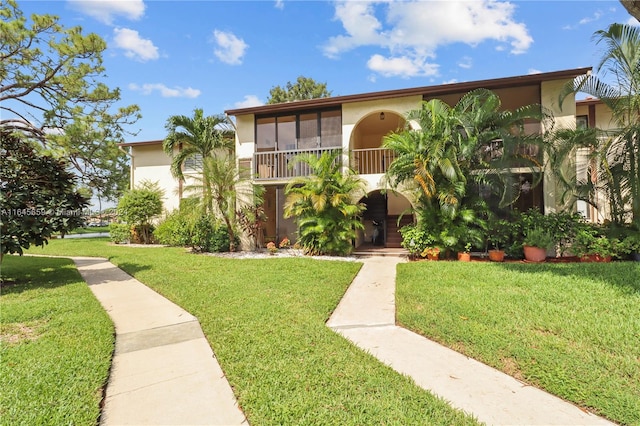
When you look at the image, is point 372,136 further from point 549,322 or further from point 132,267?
point 549,322

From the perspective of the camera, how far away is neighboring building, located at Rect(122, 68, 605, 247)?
9992mm

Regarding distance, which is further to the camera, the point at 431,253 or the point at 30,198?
the point at 431,253

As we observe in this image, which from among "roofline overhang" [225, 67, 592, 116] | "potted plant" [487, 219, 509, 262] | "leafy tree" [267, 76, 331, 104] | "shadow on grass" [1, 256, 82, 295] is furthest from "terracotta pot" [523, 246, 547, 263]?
"leafy tree" [267, 76, 331, 104]

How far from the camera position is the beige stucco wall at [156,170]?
18047 mm

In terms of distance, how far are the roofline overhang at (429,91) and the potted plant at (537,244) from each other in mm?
5180

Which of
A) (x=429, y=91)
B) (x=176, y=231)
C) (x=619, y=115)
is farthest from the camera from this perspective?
(x=176, y=231)

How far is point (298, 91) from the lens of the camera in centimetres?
3241

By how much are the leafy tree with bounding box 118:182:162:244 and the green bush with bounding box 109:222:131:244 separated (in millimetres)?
543

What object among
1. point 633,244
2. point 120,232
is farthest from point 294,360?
point 120,232

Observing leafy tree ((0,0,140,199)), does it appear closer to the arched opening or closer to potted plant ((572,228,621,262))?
the arched opening

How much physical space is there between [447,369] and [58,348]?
4.70 m

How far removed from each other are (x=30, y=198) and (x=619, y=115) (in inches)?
583

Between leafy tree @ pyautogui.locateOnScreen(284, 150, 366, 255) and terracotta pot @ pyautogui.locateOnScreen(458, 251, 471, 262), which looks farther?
leafy tree @ pyautogui.locateOnScreen(284, 150, 366, 255)

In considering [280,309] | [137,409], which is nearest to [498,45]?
[280,309]
